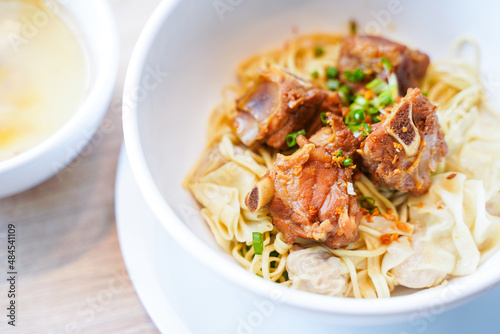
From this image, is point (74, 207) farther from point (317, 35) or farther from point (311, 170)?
point (317, 35)

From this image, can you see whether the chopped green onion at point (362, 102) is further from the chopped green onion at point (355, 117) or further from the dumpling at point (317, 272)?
the dumpling at point (317, 272)

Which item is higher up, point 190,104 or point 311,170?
point 311,170

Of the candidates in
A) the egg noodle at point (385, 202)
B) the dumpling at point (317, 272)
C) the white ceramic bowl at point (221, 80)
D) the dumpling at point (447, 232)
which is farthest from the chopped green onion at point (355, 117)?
the white ceramic bowl at point (221, 80)

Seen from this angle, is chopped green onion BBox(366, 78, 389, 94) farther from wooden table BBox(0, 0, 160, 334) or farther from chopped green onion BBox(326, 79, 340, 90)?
wooden table BBox(0, 0, 160, 334)

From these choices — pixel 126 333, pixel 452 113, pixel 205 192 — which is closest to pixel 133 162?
pixel 205 192

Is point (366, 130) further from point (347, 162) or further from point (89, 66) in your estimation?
point (89, 66)

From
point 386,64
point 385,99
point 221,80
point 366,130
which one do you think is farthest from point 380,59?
point 221,80
